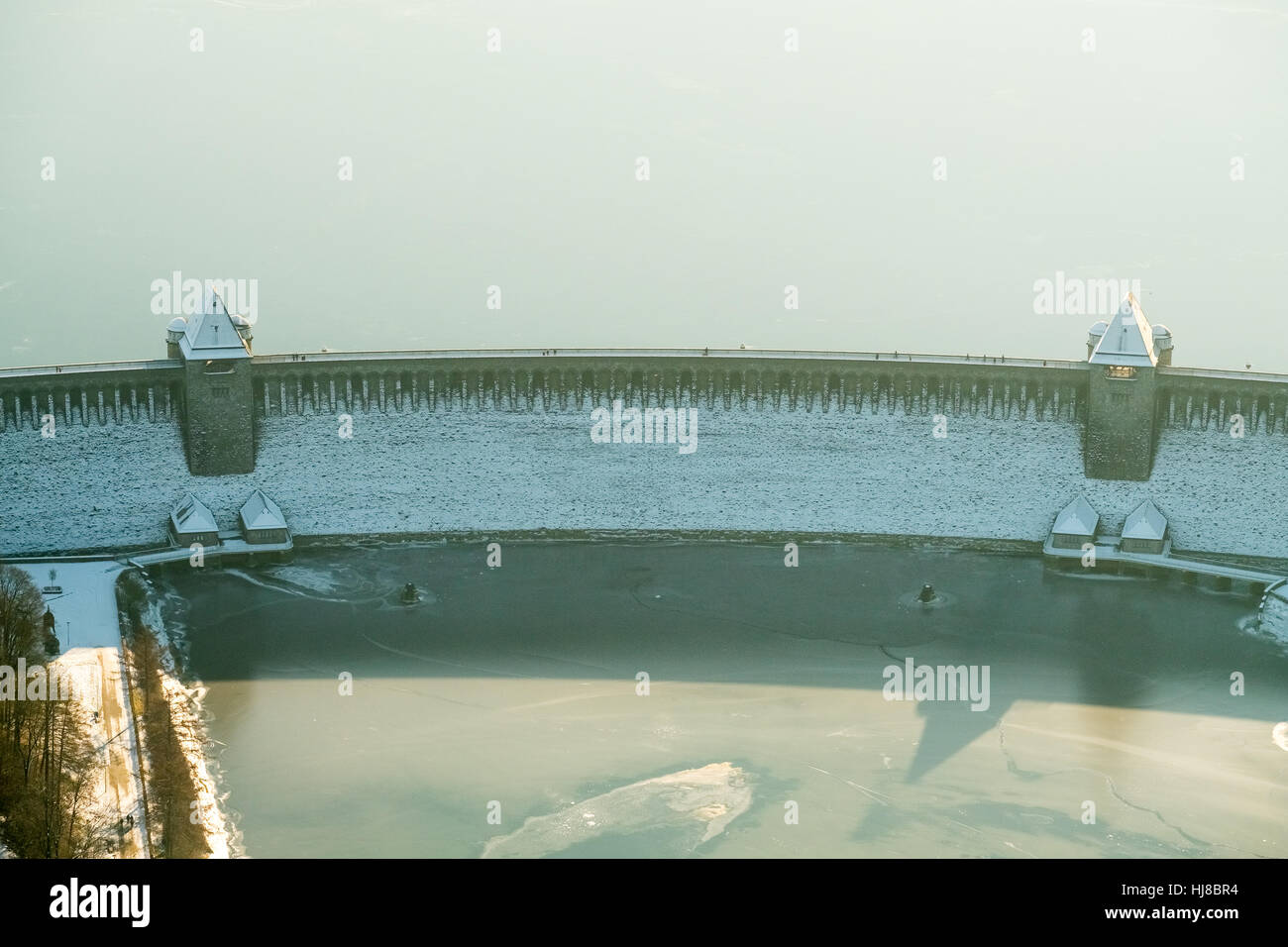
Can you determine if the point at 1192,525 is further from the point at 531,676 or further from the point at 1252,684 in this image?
the point at 531,676

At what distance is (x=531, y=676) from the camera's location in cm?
9494

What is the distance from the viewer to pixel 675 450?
115 metres

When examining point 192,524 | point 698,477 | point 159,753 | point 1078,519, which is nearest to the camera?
point 159,753

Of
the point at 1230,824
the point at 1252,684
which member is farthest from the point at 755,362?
the point at 1230,824

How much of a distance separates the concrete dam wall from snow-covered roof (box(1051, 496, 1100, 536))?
1038 millimetres

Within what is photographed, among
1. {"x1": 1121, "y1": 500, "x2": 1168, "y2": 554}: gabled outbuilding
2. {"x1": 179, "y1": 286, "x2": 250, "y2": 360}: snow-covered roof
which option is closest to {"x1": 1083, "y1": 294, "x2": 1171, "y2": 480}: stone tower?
{"x1": 1121, "y1": 500, "x2": 1168, "y2": 554}: gabled outbuilding

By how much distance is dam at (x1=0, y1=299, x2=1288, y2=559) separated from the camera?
109438mm

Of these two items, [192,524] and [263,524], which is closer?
[192,524]

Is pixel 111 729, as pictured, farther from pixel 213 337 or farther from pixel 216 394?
pixel 213 337

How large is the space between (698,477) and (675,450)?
1.98m

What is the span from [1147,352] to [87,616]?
53526mm

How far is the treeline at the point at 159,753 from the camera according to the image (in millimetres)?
78250

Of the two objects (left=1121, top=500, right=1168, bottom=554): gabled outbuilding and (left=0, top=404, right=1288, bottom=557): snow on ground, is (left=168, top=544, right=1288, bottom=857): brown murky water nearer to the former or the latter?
(left=0, top=404, right=1288, bottom=557): snow on ground

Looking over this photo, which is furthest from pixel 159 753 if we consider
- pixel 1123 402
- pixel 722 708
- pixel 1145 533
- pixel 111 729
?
pixel 1123 402
